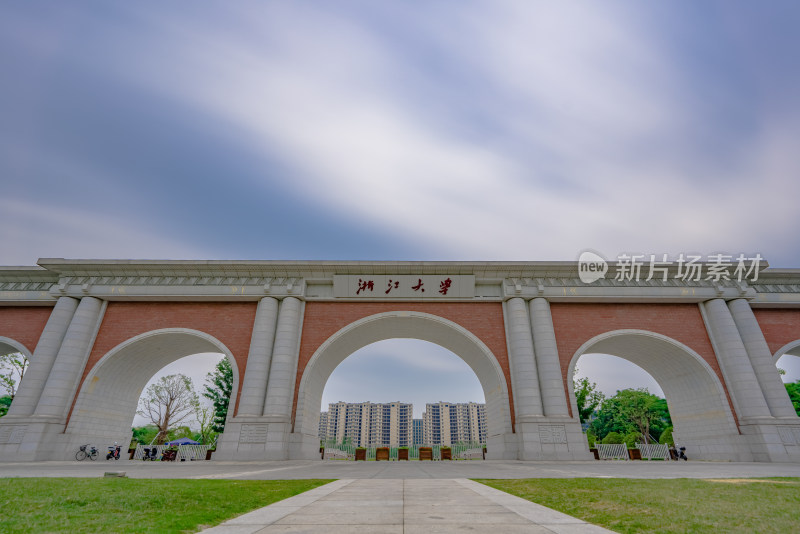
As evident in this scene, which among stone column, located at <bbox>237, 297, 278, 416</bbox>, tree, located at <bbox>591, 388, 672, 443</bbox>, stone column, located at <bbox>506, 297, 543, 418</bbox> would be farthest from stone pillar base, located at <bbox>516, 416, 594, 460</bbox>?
tree, located at <bbox>591, 388, 672, 443</bbox>

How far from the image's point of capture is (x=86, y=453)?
Result: 634 inches

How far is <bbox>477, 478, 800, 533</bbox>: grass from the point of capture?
3.34 meters

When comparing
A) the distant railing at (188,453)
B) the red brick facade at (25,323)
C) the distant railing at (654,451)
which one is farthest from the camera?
the distant railing at (654,451)

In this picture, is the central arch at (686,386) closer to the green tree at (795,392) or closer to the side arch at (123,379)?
the side arch at (123,379)

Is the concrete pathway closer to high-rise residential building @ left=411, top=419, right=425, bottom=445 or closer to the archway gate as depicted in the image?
the archway gate

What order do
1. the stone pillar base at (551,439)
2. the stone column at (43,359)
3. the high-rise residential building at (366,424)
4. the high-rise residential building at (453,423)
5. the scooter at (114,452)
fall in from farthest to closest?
the high-rise residential building at (366,424), the high-rise residential building at (453,423), the scooter at (114,452), the stone column at (43,359), the stone pillar base at (551,439)

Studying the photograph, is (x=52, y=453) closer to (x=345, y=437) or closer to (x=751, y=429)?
(x=751, y=429)

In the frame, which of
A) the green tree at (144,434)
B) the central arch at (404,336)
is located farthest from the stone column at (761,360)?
the green tree at (144,434)

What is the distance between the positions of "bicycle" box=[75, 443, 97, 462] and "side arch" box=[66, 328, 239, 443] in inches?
14.7

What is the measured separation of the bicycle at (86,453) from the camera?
15.9 meters

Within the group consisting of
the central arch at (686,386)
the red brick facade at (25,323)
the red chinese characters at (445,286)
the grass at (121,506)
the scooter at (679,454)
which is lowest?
the grass at (121,506)

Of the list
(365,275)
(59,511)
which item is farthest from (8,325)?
(59,511)

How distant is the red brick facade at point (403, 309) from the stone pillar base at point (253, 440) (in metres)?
3.17

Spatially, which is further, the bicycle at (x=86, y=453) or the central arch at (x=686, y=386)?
the central arch at (x=686, y=386)
